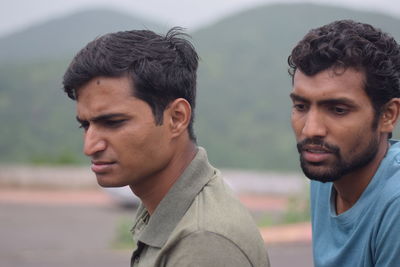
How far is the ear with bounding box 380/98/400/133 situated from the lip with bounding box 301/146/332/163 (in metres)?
0.23

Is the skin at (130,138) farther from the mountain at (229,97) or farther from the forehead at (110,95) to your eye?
the mountain at (229,97)

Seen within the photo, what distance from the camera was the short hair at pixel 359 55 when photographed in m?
2.35

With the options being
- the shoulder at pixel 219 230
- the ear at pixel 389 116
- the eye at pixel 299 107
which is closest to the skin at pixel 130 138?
the shoulder at pixel 219 230

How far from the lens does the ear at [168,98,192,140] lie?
2.25m

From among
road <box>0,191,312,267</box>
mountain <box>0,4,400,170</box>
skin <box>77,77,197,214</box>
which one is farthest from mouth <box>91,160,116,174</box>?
mountain <box>0,4,400,170</box>

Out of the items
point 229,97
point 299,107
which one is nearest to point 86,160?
point 229,97

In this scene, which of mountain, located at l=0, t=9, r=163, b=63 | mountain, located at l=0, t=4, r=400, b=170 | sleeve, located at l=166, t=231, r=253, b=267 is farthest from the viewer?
mountain, located at l=0, t=9, r=163, b=63

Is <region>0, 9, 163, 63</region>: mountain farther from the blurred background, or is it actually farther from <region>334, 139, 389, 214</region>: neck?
<region>334, 139, 389, 214</region>: neck

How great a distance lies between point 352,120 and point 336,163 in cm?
16

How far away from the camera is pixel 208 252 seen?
1939 mm

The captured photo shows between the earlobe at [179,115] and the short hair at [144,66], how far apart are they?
2 cm

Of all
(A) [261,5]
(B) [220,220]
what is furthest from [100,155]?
(A) [261,5]

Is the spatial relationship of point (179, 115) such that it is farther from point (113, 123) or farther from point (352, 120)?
point (352, 120)

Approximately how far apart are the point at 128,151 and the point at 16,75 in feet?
134
